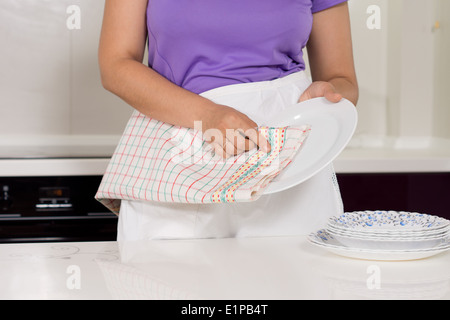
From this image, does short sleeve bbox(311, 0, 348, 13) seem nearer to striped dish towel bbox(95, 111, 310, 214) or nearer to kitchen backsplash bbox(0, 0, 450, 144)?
striped dish towel bbox(95, 111, 310, 214)

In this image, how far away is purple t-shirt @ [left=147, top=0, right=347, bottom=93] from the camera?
1.02 m

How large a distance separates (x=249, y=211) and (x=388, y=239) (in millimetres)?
279

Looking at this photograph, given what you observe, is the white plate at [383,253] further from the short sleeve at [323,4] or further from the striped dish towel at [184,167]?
the short sleeve at [323,4]

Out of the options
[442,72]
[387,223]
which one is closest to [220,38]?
[387,223]

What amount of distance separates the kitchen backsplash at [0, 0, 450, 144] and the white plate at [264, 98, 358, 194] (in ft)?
4.26

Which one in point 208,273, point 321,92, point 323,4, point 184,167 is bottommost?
point 208,273

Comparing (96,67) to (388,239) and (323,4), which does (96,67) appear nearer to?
(323,4)

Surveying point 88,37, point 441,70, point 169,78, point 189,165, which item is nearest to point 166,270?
point 189,165

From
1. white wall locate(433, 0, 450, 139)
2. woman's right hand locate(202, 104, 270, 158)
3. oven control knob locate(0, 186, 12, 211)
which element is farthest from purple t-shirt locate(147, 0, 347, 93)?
white wall locate(433, 0, 450, 139)

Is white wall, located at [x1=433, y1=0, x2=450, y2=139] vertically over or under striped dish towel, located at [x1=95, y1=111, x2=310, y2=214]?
over

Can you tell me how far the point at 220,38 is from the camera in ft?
3.38

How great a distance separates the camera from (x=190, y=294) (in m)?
0.65

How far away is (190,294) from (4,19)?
5.86 feet
